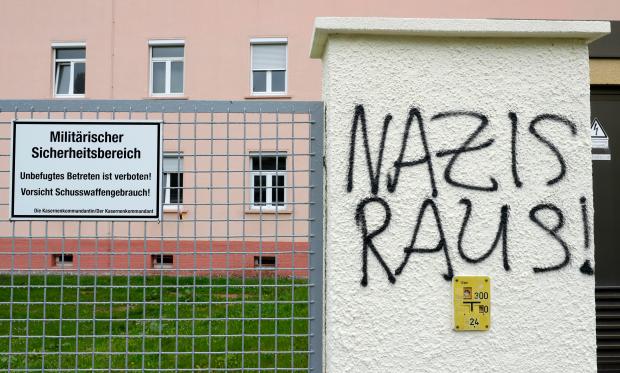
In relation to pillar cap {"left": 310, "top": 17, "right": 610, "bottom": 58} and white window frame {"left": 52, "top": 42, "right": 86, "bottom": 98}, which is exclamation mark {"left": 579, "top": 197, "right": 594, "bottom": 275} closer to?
pillar cap {"left": 310, "top": 17, "right": 610, "bottom": 58}

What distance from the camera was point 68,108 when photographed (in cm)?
340

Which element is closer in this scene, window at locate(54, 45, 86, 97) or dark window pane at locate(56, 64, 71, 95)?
window at locate(54, 45, 86, 97)

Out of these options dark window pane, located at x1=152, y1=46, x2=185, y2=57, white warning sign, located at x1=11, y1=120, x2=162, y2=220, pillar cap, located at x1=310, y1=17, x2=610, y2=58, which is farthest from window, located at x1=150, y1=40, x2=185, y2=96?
pillar cap, located at x1=310, y1=17, x2=610, y2=58

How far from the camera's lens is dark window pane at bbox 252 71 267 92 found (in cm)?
1569

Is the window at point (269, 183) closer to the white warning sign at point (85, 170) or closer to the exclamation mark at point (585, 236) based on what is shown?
the white warning sign at point (85, 170)

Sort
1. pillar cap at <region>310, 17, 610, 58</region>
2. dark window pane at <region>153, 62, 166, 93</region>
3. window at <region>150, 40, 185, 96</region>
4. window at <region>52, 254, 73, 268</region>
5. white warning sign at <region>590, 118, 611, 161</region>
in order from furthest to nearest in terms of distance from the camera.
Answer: dark window pane at <region>153, 62, 166, 93</region> < window at <region>150, 40, 185, 96</region> < white warning sign at <region>590, 118, 611, 161</region> < window at <region>52, 254, 73, 268</region> < pillar cap at <region>310, 17, 610, 58</region>

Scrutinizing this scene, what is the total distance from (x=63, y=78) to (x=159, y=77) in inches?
95.3

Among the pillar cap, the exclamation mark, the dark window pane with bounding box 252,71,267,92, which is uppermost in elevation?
the dark window pane with bounding box 252,71,267,92

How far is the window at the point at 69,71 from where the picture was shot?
1587 cm

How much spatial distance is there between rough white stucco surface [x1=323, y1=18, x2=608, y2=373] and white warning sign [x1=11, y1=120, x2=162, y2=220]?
36.0 inches

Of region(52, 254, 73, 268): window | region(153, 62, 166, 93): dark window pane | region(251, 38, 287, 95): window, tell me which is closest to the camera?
region(52, 254, 73, 268): window

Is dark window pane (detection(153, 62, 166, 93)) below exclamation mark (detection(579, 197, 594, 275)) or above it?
above

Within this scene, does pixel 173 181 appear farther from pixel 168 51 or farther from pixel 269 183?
pixel 168 51

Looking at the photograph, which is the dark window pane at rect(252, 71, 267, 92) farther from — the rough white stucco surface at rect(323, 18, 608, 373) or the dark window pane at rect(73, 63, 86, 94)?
the rough white stucco surface at rect(323, 18, 608, 373)
